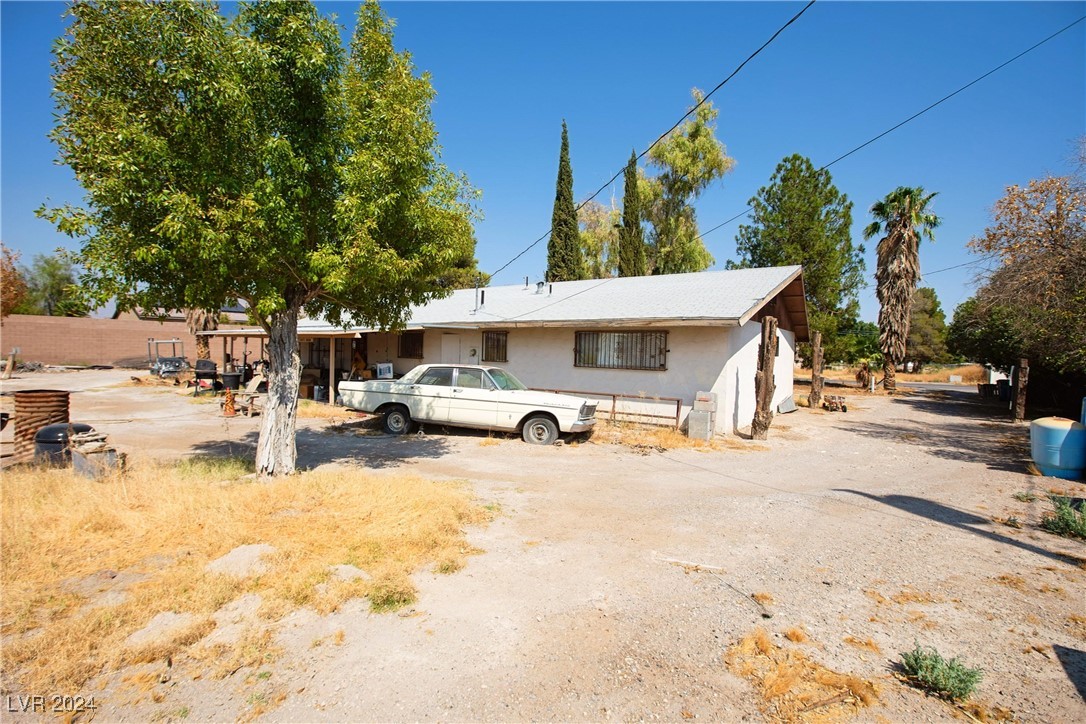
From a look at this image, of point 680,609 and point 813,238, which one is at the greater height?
point 813,238

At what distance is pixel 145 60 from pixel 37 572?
5039 millimetres

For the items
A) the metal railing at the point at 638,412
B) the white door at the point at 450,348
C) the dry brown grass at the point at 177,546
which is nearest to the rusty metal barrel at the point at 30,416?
the dry brown grass at the point at 177,546

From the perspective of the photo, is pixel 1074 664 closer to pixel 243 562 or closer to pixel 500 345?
pixel 243 562

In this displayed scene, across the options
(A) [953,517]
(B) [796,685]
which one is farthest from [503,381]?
(B) [796,685]

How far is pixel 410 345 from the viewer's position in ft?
58.6

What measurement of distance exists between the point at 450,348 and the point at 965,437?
14.5 meters

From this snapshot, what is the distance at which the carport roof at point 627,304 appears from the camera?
1255 cm

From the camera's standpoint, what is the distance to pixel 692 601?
402cm

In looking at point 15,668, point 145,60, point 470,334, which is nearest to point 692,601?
point 15,668

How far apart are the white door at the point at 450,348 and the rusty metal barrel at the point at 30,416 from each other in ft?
33.5

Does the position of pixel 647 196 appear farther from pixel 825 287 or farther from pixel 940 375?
pixel 940 375

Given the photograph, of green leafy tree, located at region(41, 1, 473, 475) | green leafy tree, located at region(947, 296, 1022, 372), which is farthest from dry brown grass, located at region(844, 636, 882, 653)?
green leafy tree, located at region(947, 296, 1022, 372)

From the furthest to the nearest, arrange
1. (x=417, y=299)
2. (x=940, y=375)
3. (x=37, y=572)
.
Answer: (x=940, y=375), (x=417, y=299), (x=37, y=572)

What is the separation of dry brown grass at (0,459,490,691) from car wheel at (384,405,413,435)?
4779mm
